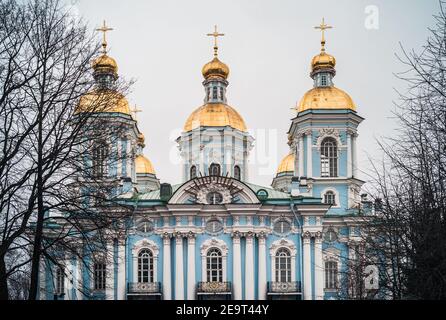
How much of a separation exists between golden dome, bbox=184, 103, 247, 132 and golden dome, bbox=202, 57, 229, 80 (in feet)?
7.28

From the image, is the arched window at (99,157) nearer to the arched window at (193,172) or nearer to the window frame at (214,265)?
the window frame at (214,265)

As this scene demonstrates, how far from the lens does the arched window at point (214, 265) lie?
41.8 m

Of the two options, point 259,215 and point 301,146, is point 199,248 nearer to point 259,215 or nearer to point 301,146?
point 259,215

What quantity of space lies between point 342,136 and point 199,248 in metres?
11.5

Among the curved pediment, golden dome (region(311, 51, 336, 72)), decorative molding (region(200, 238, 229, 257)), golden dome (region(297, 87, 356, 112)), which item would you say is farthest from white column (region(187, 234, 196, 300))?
golden dome (region(311, 51, 336, 72))

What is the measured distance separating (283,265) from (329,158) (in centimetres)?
781

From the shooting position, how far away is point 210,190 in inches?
1656

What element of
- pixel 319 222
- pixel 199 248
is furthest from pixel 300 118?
pixel 199 248

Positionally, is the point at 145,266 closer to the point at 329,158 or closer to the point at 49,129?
the point at 329,158

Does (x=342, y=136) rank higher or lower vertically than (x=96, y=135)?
higher

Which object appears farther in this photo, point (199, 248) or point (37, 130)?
point (199, 248)

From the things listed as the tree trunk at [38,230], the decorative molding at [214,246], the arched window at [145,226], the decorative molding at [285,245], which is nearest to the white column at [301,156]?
the decorative molding at [285,245]

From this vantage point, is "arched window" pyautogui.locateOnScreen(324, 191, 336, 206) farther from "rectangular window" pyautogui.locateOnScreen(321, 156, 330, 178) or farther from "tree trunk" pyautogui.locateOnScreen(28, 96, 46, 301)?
"tree trunk" pyautogui.locateOnScreen(28, 96, 46, 301)
